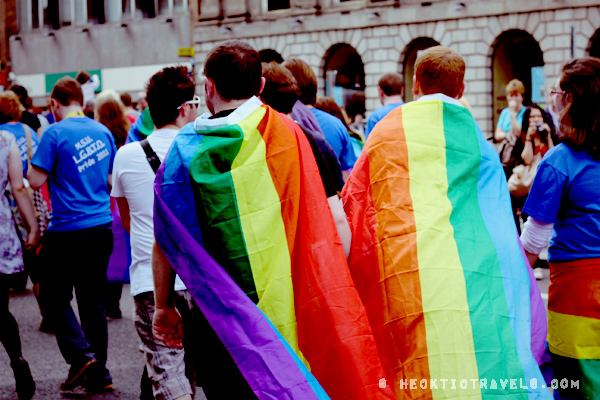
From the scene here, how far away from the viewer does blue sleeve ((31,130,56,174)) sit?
17.6ft

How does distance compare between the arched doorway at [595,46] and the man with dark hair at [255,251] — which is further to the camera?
the arched doorway at [595,46]

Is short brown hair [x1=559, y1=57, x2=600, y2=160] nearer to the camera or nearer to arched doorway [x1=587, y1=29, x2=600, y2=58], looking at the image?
the camera

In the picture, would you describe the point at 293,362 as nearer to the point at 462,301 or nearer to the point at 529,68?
the point at 462,301

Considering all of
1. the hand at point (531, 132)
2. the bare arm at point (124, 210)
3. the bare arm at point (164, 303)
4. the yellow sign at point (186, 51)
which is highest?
the yellow sign at point (186, 51)

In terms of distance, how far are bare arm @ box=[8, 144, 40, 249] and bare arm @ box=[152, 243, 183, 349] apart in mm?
→ 2711

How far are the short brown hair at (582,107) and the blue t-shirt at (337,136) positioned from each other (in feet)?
7.68

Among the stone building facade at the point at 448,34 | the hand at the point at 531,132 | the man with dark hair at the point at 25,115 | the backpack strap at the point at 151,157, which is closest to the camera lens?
the backpack strap at the point at 151,157

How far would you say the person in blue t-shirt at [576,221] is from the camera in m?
3.51

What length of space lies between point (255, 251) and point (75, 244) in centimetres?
301

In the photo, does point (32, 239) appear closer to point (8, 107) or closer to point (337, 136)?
point (8, 107)

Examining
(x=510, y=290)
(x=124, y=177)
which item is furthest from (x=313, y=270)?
(x=124, y=177)

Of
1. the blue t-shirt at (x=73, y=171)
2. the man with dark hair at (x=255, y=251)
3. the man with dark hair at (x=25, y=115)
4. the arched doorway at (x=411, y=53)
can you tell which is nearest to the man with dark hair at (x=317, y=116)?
the blue t-shirt at (x=73, y=171)

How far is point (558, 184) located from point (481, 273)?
2.78ft

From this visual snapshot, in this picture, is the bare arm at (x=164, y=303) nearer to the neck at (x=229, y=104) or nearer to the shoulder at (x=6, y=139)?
the neck at (x=229, y=104)
